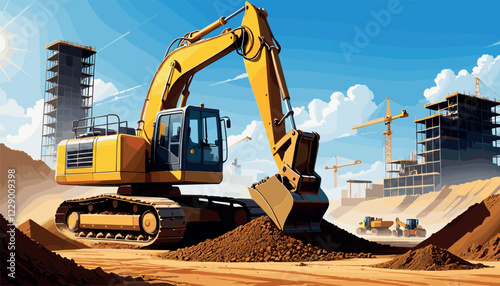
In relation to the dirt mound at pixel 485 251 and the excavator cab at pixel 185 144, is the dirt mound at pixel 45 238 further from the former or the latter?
the dirt mound at pixel 485 251

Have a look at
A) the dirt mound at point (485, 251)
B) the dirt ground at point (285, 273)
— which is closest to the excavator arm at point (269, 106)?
the dirt ground at point (285, 273)

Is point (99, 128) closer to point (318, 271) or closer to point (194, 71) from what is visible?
point (194, 71)

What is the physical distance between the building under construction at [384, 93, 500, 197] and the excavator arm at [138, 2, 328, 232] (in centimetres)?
6632

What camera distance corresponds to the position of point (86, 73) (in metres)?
75.8

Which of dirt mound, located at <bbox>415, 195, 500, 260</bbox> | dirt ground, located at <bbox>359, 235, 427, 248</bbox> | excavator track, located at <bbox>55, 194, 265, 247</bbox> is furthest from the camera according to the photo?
dirt ground, located at <bbox>359, 235, 427, 248</bbox>

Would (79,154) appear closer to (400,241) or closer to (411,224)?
(400,241)

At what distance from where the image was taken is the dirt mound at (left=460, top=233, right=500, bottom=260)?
13.5 metres

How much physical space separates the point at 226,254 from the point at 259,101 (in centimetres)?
396

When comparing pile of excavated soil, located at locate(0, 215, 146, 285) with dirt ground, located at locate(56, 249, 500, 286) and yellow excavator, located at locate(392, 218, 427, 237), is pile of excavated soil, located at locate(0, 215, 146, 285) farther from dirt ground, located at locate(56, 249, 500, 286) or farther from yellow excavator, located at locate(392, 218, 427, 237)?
yellow excavator, located at locate(392, 218, 427, 237)

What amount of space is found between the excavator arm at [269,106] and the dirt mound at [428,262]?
88.9 inches

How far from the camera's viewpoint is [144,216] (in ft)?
47.9

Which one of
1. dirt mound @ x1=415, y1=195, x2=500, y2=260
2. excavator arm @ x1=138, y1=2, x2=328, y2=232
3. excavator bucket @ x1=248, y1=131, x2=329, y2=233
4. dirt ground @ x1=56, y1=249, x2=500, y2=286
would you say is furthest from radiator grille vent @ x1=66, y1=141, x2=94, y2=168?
dirt mound @ x1=415, y1=195, x2=500, y2=260

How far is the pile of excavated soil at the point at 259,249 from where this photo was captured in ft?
39.1

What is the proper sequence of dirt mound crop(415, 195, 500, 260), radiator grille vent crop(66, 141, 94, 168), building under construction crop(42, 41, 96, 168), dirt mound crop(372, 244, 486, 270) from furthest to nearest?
building under construction crop(42, 41, 96, 168)
radiator grille vent crop(66, 141, 94, 168)
dirt mound crop(415, 195, 500, 260)
dirt mound crop(372, 244, 486, 270)
